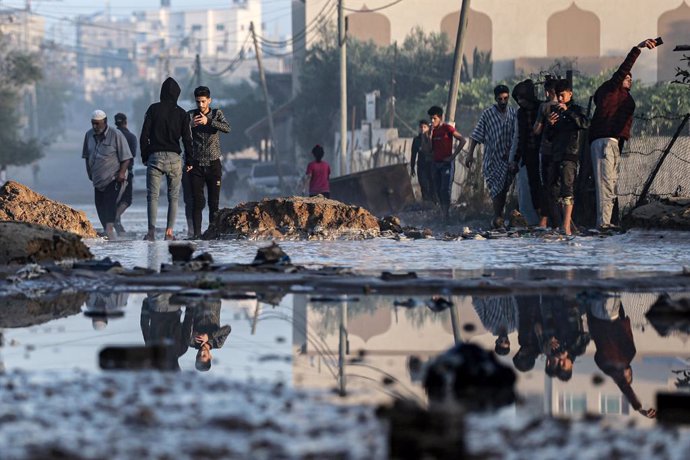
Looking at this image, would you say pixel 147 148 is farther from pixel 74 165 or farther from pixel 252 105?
pixel 74 165

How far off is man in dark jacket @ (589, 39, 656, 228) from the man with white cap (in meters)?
6.22

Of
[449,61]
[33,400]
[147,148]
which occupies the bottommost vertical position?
[33,400]

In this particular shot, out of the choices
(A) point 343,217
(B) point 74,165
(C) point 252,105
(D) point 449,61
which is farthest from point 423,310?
(B) point 74,165

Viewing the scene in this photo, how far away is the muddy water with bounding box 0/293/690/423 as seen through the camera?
6988mm

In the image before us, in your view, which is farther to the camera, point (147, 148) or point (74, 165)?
point (74, 165)

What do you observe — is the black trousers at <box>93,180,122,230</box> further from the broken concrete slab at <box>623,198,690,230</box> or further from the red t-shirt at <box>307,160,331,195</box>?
the broken concrete slab at <box>623,198,690,230</box>

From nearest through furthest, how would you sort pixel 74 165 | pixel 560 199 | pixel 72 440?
pixel 72 440
pixel 560 199
pixel 74 165

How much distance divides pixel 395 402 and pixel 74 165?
118521mm

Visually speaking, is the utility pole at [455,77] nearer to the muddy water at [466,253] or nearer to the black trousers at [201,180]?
the black trousers at [201,180]

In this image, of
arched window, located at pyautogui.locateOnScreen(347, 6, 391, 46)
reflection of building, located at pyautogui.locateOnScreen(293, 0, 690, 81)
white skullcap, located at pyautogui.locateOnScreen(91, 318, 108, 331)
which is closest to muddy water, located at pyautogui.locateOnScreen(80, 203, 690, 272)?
white skullcap, located at pyautogui.locateOnScreen(91, 318, 108, 331)

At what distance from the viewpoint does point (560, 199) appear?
57.9ft

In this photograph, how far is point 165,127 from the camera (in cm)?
1786

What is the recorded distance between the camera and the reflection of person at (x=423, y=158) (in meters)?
24.8

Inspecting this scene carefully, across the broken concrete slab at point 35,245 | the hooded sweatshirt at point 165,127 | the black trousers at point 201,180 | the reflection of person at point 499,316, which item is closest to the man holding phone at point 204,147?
the black trousers at point 201,180
